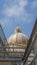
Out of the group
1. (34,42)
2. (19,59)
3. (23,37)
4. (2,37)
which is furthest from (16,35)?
(34,42)

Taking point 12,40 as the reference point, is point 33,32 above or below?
above

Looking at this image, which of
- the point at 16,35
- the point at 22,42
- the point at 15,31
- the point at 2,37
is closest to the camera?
the point at 2,37

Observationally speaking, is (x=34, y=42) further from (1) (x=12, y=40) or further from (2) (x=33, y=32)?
(1) (x=12, y=40)

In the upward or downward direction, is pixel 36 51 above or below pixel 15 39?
above

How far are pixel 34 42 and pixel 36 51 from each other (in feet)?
1.36

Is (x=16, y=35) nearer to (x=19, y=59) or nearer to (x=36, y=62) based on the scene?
(x=19, y=59)

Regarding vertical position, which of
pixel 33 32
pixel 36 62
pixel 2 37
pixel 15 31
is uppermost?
pixel 33 32

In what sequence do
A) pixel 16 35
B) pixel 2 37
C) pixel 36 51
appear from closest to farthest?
pixel 36 51 < pixel 2 37 < pixel 16 35

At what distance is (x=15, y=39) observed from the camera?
162 ft

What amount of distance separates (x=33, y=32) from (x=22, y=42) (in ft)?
117

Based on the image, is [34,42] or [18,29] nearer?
[34,42]

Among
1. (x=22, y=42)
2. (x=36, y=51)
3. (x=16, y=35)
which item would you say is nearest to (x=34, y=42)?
(x=36, y=51)

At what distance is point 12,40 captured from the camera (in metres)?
49.5

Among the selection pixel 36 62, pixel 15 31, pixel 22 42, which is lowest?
pixel 15 31
